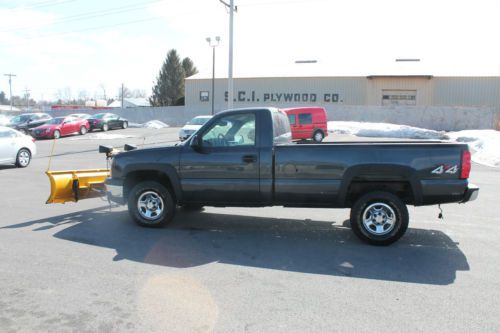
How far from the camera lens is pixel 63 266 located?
486 cm

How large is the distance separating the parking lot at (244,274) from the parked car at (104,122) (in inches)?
1049

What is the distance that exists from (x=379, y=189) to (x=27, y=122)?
32248mm

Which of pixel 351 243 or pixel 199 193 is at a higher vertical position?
pixel 199 193

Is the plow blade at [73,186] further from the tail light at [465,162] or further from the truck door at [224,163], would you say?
the tail light at [465,162]

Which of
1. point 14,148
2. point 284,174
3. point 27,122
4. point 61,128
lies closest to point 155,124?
point 27,122

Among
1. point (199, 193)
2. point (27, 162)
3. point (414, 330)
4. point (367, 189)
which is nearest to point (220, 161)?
point (199, 193)

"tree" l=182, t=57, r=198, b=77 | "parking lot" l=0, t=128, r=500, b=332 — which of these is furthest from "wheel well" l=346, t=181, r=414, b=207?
"tree" l=182, t=57, r=198, b=77

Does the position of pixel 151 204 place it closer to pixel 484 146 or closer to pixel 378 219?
pixel 378 219

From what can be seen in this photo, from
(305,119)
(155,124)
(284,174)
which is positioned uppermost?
(305,119)

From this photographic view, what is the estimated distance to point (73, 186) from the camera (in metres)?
7.20

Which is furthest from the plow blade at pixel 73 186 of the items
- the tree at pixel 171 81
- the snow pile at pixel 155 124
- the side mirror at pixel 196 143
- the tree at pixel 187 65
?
the tree at pixel 187 65

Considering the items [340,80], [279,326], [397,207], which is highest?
Answer: [340,80]

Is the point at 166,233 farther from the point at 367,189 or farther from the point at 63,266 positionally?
the point at 367,189

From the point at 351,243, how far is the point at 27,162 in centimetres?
1228
